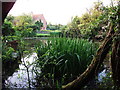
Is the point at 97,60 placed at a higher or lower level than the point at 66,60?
higher

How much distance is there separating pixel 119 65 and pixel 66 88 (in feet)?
1.52

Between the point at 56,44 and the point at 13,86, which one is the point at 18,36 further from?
the point at 56,44

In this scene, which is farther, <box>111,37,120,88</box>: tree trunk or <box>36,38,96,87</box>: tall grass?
<box>36,38,96,87</box>: tall grass

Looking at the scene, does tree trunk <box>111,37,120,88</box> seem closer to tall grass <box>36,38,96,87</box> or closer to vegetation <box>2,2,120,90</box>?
vegetation <box>2,2,120,90</box>

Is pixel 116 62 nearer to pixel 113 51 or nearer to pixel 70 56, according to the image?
pixel 113 51

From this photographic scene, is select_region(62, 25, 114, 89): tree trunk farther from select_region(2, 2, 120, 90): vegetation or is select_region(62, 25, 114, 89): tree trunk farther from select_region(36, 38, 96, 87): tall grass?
select_region(36, 38, 96, 87): tall grass

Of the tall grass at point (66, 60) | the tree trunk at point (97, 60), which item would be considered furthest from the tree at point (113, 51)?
the tall grass at point (66, 60)

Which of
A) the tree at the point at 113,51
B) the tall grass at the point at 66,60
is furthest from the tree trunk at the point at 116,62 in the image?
the tall grass at the point at 66,60

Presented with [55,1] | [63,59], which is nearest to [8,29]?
[55,1]

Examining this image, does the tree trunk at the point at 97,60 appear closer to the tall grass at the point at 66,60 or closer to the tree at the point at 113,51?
the tree at the point at 113,51

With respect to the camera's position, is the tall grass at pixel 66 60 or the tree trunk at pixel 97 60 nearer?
the tree trunk at pixel 97 60

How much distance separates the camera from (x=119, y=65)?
96cm

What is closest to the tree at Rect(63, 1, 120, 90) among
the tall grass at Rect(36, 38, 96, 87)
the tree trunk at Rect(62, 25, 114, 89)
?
the tree trunk at Rect(62, 25, 114, 89)

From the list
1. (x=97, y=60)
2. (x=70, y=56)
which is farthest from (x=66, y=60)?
(x=97, y=60)
